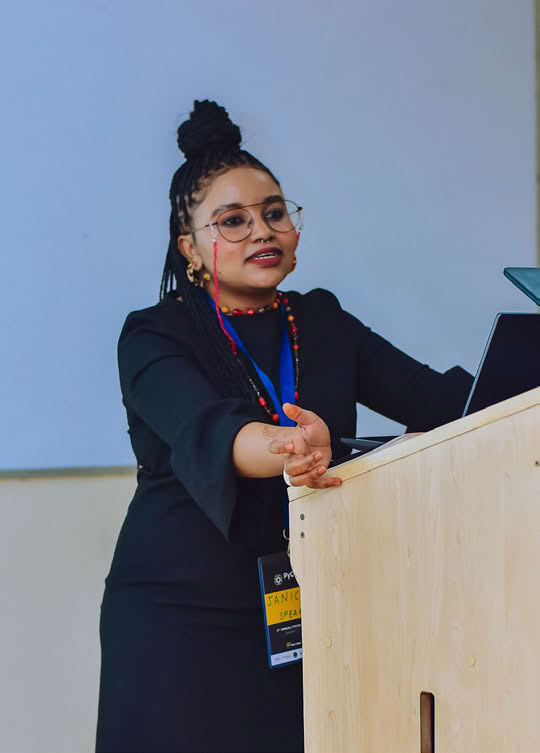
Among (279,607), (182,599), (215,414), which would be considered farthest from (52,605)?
(215,414)

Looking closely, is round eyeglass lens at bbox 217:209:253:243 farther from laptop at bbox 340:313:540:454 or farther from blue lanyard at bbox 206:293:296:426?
laptop at bbox 340:313:540:454

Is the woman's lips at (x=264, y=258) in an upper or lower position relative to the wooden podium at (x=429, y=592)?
upper

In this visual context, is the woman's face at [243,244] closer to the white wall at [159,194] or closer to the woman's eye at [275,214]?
the woman's eye at [275,214]

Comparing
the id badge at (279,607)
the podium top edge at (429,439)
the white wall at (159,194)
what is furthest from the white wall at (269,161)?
the podium top edge at (429,439)

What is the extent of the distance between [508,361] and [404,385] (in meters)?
0.57

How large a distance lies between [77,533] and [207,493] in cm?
112

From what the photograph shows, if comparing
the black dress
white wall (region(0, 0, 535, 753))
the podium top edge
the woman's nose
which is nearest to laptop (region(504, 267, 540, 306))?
the podium top edge

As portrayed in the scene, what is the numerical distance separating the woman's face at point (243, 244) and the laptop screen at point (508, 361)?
57cm

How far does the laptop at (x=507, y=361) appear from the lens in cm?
112

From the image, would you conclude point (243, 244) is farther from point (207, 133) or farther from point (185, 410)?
point (185, 410)

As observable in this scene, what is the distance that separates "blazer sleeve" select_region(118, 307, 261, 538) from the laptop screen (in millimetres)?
318

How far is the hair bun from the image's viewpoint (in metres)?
1.75

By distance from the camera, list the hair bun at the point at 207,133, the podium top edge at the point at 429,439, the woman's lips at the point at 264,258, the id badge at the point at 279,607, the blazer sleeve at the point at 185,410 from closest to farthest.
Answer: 1. the podium top edge at the point at 429,439
2. the blazer sleeve at the point at 185,410
3. the id badge at the point at 279,607
4. the woman's lips at the point at 264,258
5. the hair bun at the point at 207,133

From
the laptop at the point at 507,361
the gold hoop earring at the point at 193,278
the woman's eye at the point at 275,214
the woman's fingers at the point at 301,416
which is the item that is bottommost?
the woman's fingers at the point at 301,416
